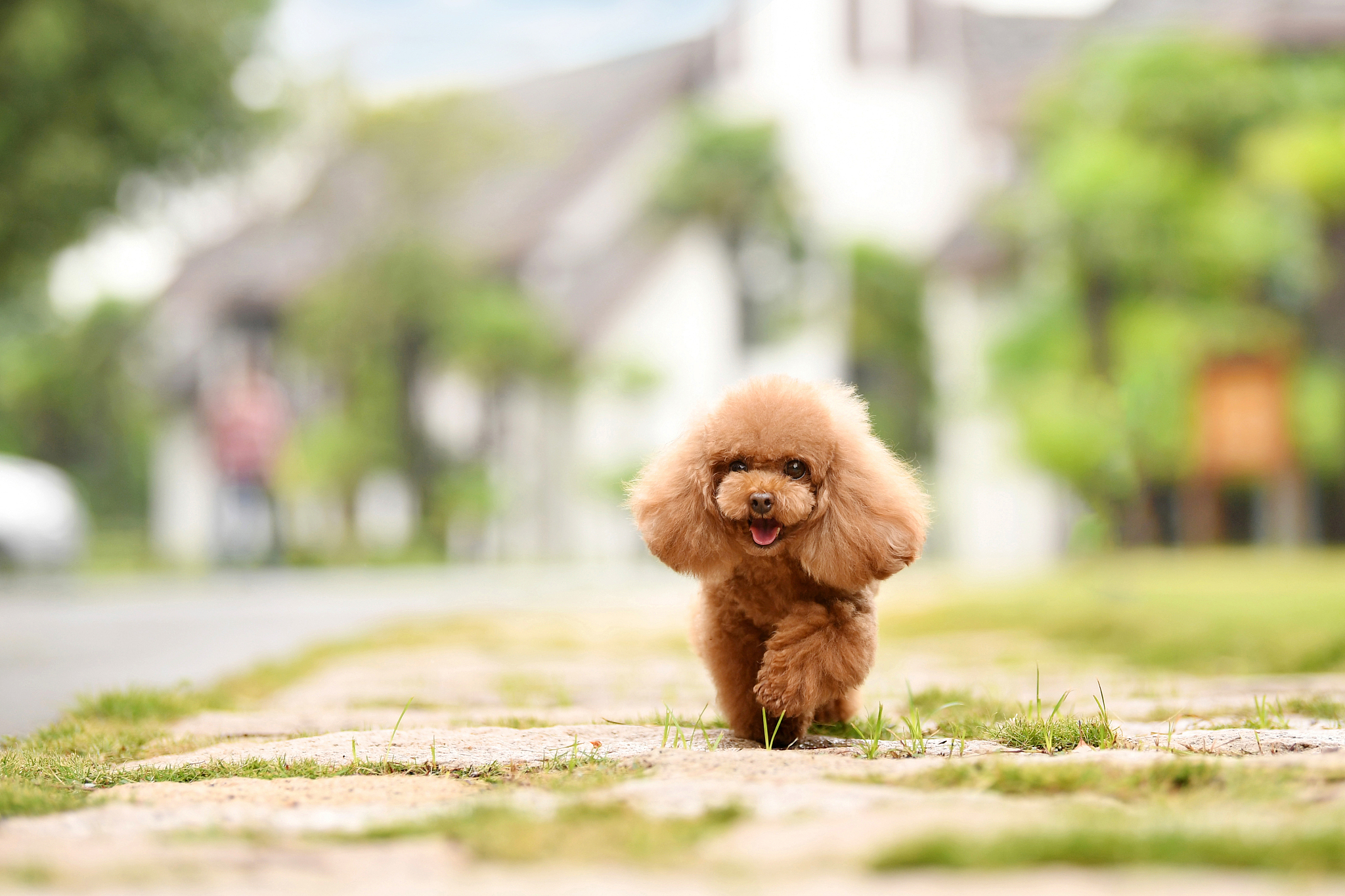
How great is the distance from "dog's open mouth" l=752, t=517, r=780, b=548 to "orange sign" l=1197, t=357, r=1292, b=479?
497 inches

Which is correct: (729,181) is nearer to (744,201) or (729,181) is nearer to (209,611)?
(744,201)

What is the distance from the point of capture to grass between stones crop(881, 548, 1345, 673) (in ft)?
16.5

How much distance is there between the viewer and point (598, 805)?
212cm

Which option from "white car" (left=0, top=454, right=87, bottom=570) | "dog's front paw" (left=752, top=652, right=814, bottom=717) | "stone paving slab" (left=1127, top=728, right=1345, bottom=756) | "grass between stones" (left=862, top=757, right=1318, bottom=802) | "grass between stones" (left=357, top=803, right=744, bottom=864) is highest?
"white car" (left=0, top=454, right=87, bottom=570)

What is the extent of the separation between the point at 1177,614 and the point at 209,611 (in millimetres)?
6697

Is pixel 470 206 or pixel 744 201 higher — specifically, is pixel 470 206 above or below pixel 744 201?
above

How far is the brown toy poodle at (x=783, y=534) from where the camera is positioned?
2.86 metres

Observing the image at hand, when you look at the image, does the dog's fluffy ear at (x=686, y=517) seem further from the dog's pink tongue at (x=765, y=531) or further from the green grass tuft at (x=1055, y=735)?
the green grass tuft at (x=1055, y=735)

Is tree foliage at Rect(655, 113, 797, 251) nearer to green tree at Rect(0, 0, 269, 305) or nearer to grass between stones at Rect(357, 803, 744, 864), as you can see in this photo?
green tree at Rect(0, 0, 269, 305)

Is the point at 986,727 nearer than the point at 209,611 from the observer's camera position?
Yes

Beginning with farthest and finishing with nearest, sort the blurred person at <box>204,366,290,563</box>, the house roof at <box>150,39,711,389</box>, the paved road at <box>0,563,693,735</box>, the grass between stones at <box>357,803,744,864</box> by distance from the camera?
the house roof at <box>150,39,711,389</box> → the blurred person at <box>204,366,290,563</box> → the paved road at <box>0,563,693,735</box> → the grass between stones at <box>357,803,744,864</box>

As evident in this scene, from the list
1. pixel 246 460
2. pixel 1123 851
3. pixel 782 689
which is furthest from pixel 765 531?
pixel 246 460

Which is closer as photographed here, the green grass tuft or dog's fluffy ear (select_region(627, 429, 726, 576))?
the green grass tuft

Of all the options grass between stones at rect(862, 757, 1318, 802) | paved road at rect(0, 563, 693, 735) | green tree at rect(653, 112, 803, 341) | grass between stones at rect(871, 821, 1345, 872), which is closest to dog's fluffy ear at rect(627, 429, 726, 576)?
grass between stones at rect(862, 757, 1318, 802)
